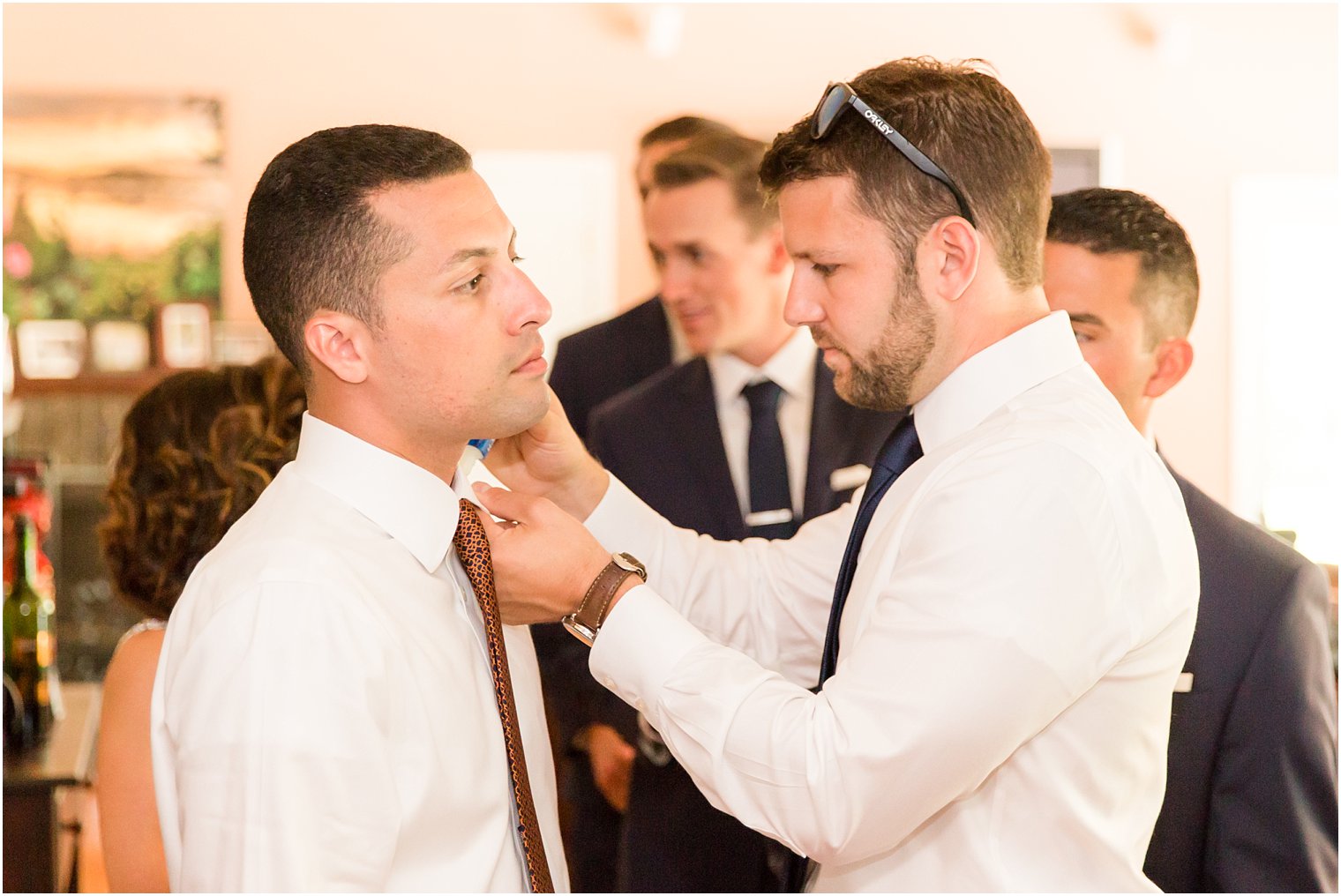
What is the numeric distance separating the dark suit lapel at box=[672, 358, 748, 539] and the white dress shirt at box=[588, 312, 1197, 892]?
39.4 inches

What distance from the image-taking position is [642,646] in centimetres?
149

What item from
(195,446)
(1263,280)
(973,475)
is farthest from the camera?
(1263,280)

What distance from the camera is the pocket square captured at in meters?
2.48

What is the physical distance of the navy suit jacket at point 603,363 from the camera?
3197 mm

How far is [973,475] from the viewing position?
1.42 m

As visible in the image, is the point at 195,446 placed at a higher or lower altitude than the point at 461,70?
lower

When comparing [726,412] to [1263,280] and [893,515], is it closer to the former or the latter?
[893,515]

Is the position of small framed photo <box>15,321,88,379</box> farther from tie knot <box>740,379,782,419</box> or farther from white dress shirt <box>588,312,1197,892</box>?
white dress shirt <box>588,312,1197,892</box>

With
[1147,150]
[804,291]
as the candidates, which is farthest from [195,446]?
[1147,150]

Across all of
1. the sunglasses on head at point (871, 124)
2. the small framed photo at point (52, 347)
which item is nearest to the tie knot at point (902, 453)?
the sunglasses on head at point (871, 124)

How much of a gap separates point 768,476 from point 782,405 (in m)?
0.17

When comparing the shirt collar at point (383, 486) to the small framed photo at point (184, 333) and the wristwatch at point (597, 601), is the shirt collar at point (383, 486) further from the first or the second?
the small framed photo at point (184, 333)

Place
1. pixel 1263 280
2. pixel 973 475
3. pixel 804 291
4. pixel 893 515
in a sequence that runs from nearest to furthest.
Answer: pixel 973 475 < pixel 893 515 < pixel 804 291 < pixel 1263 280

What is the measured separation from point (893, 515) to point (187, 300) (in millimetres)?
4827
